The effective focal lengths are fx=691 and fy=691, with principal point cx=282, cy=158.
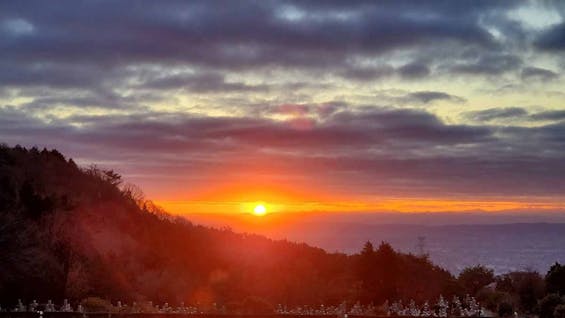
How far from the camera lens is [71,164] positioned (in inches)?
2004

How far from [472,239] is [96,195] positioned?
293 feet

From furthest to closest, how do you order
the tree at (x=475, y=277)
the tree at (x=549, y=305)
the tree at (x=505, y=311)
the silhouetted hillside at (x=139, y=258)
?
the tree at (x=475, y=277) → the silhouetted hillside at (x=139, y=258) → the tree at (x=549, y=305) → the tree at (x=505, y=311)

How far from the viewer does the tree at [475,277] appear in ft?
165

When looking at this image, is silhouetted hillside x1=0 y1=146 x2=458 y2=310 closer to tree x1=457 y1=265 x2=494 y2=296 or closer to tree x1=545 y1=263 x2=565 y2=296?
tree x1=457 y1=265 x2=494 y2=296

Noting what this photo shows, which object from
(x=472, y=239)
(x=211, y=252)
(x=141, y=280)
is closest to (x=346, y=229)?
(x=472, y=239)

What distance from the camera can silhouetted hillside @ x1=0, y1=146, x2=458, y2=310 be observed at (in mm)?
Result: 29547

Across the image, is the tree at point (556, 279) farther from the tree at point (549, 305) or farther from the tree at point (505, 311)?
the tree at point (505, 311)

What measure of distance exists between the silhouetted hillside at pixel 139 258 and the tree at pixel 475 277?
115 cm

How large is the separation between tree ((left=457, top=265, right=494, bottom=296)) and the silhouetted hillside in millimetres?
1154

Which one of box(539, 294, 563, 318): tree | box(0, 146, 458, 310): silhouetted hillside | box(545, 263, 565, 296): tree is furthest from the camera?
box(545, 263, 565, 296): tree

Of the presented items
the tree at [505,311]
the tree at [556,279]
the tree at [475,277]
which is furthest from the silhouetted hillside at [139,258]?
the tree at [505,311]

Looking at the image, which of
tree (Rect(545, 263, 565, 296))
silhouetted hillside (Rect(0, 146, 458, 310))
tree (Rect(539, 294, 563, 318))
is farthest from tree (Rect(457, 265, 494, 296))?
tree (Rect(539, 294, 563, 318))

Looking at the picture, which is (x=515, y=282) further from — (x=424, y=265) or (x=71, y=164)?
(x=71, y=164)

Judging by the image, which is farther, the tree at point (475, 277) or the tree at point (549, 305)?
the tree at point (475, 277)
